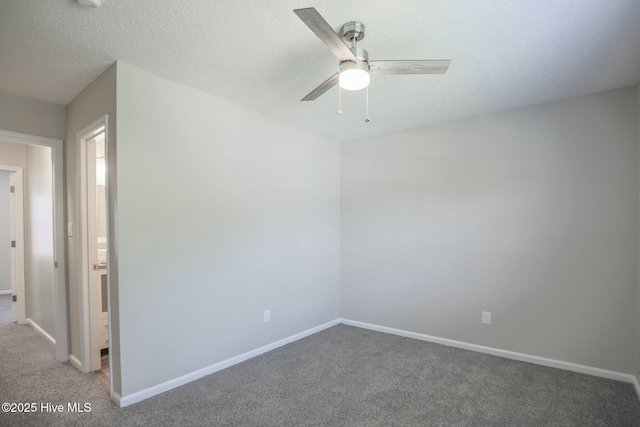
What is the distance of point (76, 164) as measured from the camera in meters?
2.76

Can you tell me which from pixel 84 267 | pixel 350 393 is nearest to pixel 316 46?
pixel 350 393

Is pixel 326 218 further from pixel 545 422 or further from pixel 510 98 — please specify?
pixel 545 422

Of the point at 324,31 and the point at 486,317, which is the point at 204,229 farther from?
the point at 486,317

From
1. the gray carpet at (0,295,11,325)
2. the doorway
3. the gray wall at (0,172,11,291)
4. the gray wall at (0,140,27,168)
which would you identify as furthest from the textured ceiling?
the gray wall at (0,172,11,291)

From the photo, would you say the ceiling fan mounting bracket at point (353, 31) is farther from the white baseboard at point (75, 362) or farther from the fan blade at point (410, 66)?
the white baseboard at point (75, 362)

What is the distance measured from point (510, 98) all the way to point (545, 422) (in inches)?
95.4

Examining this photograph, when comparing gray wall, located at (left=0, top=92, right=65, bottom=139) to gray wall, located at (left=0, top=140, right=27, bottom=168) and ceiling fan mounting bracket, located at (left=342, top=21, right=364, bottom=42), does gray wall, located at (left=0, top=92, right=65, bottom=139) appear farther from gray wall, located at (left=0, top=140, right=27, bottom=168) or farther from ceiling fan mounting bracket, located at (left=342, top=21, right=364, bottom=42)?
ceiling fan mounting bracket, located at (left=342, top=21, right=364, bottom=42)

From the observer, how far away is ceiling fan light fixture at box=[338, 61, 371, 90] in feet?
5.53

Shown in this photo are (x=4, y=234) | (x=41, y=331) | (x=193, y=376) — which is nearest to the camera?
(x=193, y=376)

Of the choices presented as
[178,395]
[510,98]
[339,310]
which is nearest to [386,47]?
[510,98]

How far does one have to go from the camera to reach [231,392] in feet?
7.91

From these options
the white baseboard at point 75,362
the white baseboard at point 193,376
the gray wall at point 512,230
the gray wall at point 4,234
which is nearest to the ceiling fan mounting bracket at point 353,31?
the gray wall at point 512,230

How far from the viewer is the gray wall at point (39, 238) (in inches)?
138

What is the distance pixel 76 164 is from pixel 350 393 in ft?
9.45
